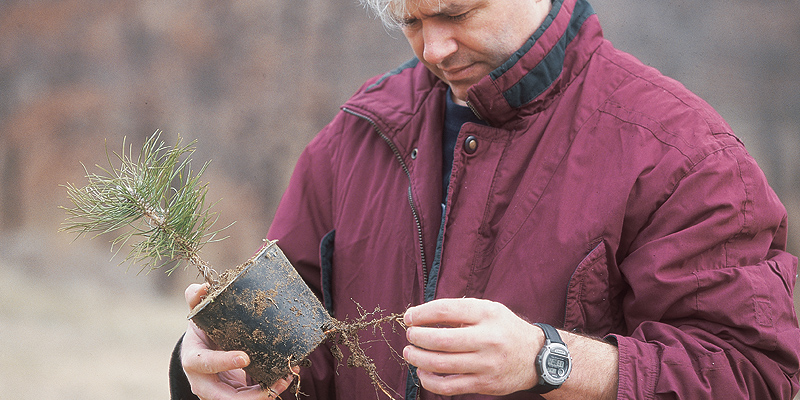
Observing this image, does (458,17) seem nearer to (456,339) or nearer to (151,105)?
(456,339)

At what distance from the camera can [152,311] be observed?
2.88 meters

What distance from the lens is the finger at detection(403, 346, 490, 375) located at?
0.81 metres

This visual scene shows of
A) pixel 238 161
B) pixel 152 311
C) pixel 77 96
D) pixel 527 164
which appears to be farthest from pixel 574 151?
pixel 77 96

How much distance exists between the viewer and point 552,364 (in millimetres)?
838

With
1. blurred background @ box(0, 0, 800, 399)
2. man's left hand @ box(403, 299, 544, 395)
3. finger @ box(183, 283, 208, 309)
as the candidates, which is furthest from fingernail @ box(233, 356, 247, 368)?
blurred background @ box(0, 0, 800, 399)

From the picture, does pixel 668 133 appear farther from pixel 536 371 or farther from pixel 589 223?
pixel 536 371

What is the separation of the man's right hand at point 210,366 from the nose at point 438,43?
20.6 inches

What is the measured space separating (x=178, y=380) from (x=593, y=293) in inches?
29.0

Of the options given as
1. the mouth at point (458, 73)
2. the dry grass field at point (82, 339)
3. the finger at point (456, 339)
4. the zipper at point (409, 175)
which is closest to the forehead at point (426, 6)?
the mouth at point (458, 73)

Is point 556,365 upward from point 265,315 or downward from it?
downward

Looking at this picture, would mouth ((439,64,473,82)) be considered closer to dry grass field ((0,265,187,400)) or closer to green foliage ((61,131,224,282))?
green foliage ((61,131,224,282))

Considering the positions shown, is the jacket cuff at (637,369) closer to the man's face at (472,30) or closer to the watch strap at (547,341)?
the watch strap at (547,341)

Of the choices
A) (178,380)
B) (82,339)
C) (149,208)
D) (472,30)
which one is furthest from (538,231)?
(82,339)

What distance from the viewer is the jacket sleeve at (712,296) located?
34.3 inches
